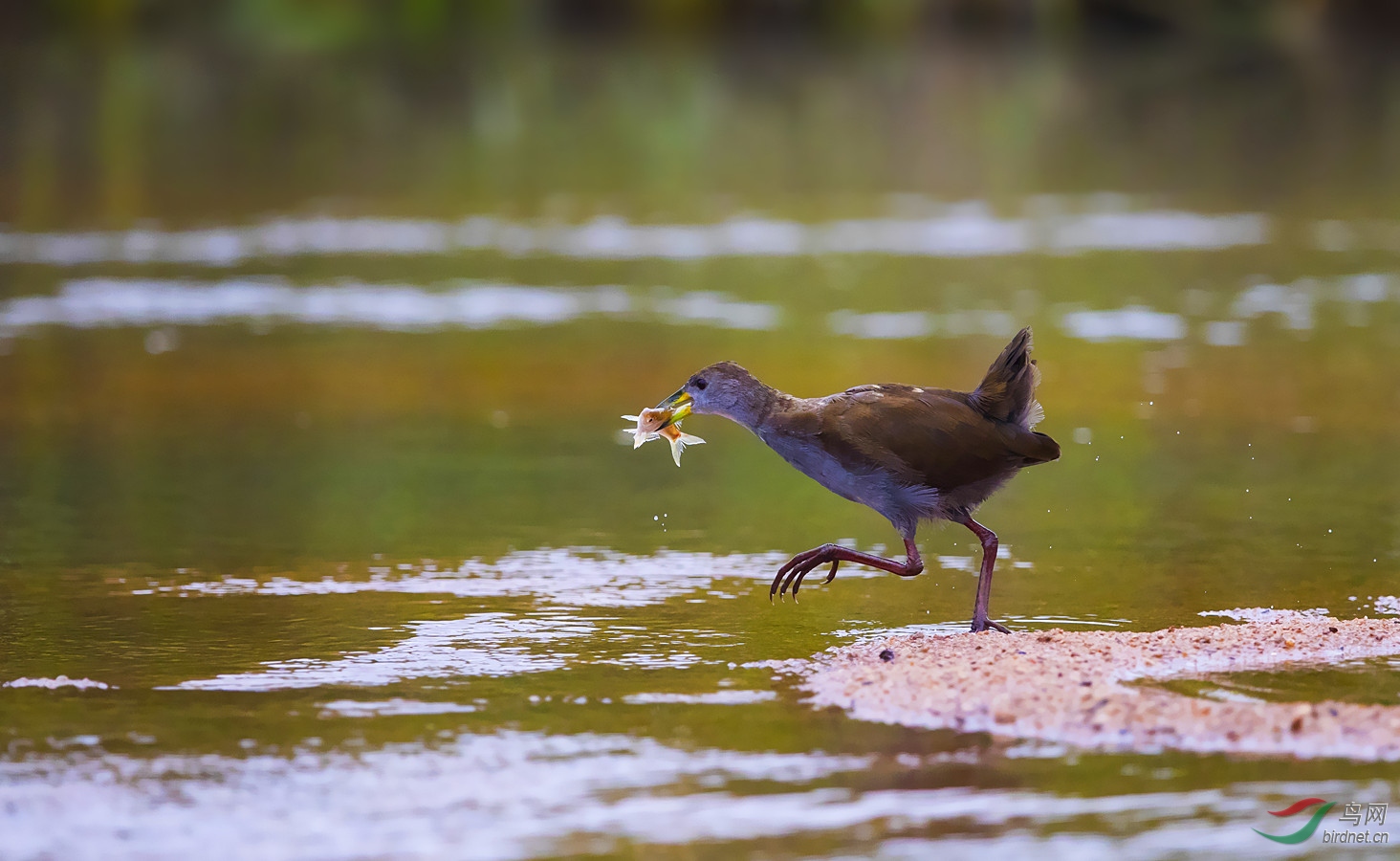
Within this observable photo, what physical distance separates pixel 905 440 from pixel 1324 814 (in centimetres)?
231

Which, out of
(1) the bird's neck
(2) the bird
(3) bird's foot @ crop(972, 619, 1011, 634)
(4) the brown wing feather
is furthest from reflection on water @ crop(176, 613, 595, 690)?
(3) bird's foot @ crop(972, 619, 1011, 634)

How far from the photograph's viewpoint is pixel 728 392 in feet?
24.7

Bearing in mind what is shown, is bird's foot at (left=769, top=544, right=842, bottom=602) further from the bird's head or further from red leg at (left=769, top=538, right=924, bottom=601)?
the bird's head

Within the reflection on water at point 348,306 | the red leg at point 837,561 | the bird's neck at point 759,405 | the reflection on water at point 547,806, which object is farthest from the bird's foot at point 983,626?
the reflection on water at point 348,306

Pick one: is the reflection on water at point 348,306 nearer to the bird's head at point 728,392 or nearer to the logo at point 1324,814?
the bird's head at point 728,392

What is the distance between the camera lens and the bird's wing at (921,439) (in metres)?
7.34

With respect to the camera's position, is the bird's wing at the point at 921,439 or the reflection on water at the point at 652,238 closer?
the bird's wing at the point at 921,439

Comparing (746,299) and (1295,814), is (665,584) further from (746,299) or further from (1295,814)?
(746,299)

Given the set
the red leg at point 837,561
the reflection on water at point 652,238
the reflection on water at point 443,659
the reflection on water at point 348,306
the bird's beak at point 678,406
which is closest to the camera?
the reflection on water at point 443,659

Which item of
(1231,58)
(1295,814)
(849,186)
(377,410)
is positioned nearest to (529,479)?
(377,410)

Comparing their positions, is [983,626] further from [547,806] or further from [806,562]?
[547,806]

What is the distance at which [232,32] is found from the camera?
56.3m

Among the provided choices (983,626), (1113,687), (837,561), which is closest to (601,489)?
(837,561)

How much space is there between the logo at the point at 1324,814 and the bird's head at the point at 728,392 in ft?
8.74
